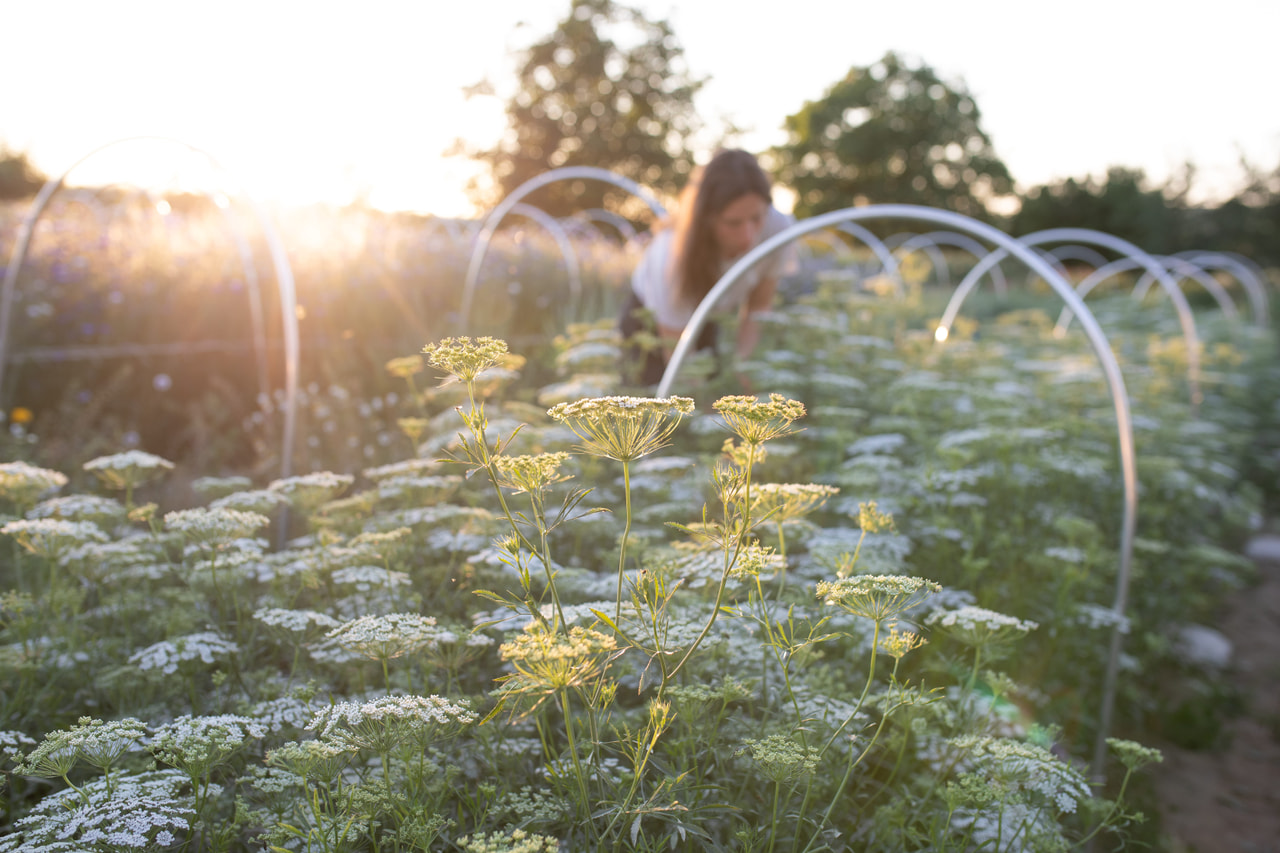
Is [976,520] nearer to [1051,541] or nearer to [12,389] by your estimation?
[1051,541]

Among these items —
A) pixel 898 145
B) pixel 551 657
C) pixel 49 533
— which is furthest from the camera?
pixel 898 145

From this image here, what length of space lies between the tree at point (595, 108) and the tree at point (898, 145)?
43.3ft

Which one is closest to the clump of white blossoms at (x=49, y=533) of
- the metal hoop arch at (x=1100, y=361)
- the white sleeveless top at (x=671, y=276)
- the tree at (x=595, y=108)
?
the metal hoop arch at (x=1100, y=361)

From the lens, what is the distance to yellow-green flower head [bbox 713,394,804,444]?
3.50 feet

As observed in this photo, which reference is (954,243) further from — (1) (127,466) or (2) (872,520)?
(1) (127,466)

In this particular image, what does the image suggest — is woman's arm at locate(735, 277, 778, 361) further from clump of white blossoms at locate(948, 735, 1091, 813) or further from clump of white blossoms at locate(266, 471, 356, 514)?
clump of white blossoms at locate(948, 735, 1091, 813)

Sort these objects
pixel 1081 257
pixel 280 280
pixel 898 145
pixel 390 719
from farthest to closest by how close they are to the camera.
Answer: pixel 898 145, pixel 1081 257, pixel 280 280, pixel 390 719

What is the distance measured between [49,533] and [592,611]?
4.88 ft

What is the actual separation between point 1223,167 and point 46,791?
48341mm

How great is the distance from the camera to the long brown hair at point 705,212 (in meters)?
4.50

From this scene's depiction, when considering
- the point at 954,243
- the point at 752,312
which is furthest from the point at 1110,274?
→ the point at 752,312

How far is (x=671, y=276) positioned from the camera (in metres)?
4.88

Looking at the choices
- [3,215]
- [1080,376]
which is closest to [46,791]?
[1080,376]

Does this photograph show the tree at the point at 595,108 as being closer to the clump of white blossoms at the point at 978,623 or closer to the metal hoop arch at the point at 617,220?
the metal hoop arch at the point at 617,220
